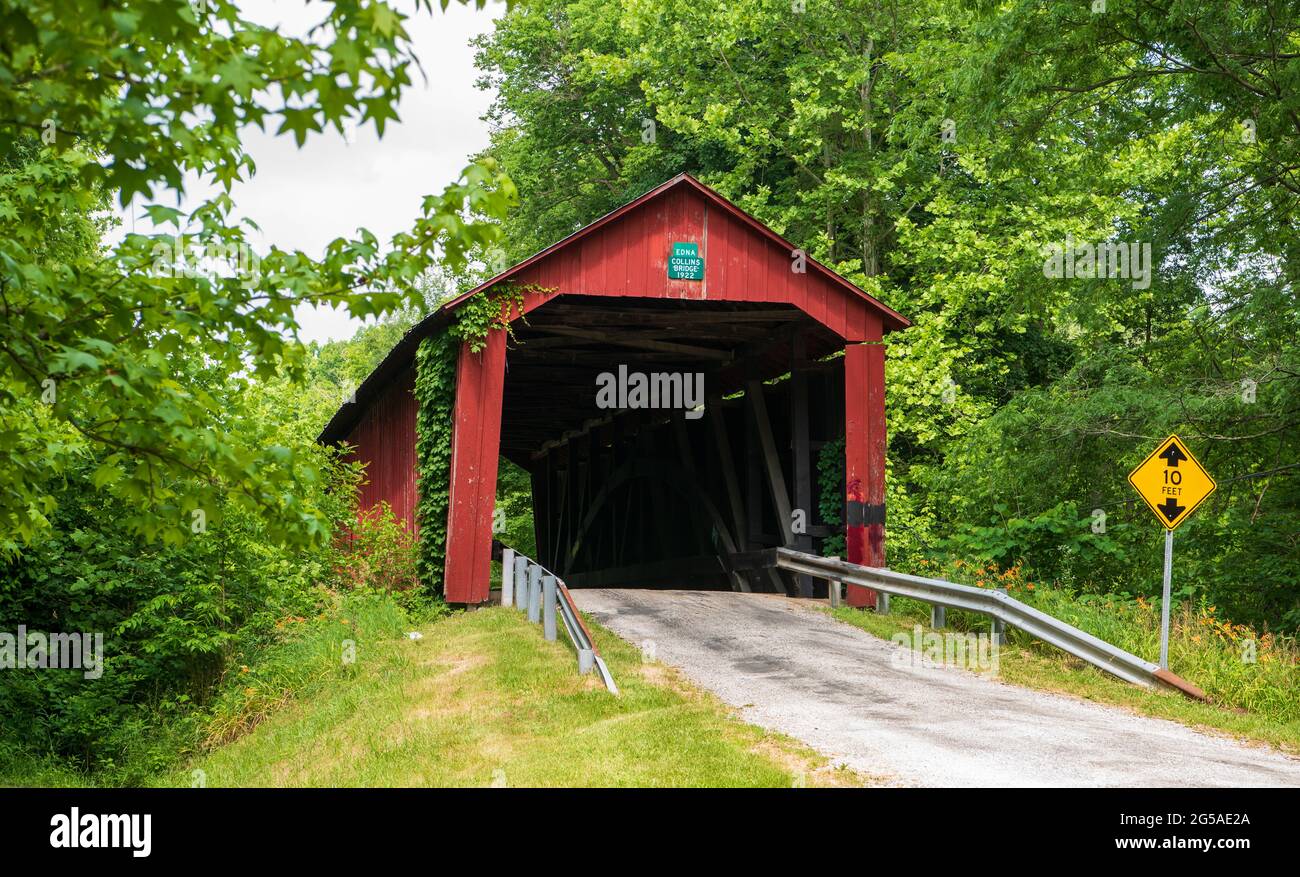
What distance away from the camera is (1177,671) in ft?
34.0

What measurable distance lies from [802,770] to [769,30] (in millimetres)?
21200

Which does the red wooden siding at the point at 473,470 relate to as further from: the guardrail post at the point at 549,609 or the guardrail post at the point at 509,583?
the guardrail post at the point at 549,609

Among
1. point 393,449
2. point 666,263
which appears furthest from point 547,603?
point 393,449

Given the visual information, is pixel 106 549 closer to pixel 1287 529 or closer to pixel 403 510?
pixel 403 510

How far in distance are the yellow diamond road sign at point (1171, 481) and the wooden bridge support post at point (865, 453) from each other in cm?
581

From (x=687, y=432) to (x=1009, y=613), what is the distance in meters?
11.2

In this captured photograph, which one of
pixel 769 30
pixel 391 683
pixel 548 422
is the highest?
pixel 769 30

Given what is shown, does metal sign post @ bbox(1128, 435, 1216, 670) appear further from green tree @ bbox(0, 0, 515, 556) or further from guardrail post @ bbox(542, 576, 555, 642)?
green tree @ bbox(0, 0, 515, 556)

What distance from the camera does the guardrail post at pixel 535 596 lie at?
13.2m

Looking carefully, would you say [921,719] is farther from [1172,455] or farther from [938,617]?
[938,617]

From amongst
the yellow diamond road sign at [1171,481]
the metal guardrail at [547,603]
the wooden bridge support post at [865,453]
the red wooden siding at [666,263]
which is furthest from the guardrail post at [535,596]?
the yellow diamond road sign at [1171,481]

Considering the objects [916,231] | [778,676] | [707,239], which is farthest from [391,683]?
[916,231]

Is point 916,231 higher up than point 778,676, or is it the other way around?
point 916,231

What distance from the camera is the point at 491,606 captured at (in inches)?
589
